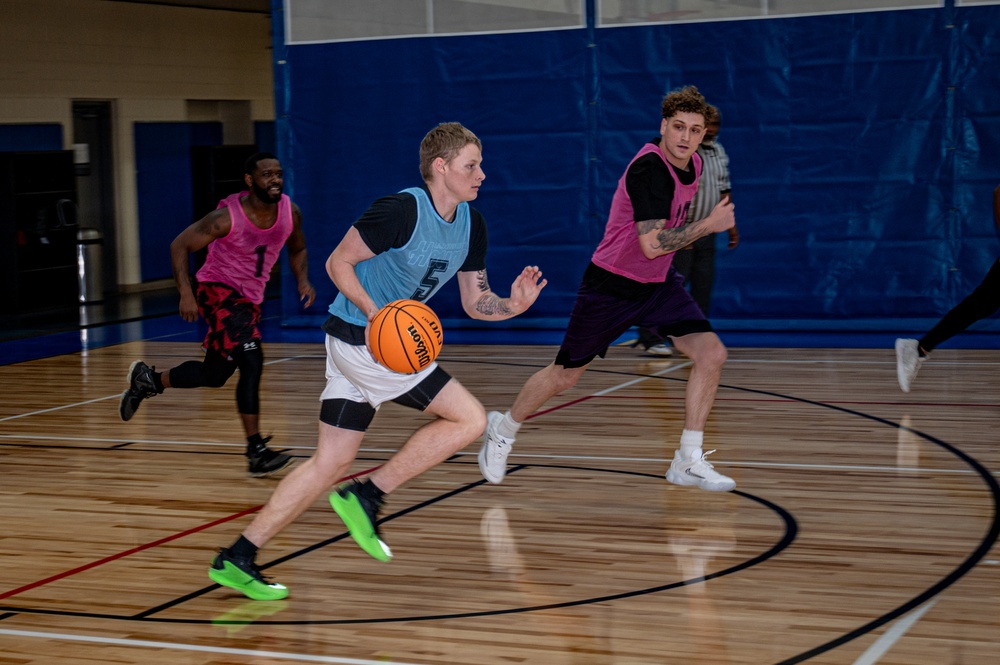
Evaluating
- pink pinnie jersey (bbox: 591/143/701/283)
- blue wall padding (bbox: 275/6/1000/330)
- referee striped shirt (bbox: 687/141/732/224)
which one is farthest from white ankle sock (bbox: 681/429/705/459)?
blue wall padding (bbox: 275/6/1000/330)

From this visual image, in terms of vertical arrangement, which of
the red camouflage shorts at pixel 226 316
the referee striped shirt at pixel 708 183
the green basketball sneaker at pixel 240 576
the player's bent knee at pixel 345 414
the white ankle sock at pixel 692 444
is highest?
the referee striped shirt at pixel 708 183

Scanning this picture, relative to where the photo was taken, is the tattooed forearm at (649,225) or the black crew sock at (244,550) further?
the tattooed forearm at (649,225)

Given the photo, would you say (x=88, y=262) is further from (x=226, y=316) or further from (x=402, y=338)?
(x=402, y=338)

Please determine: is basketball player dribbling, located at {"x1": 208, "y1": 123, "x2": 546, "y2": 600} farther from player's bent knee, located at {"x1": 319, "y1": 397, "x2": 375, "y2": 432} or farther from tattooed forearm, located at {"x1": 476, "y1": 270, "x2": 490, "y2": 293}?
tattooed forearm, located at {"x1": 476, "y1": 270, "x2": 490, "y2": 293}

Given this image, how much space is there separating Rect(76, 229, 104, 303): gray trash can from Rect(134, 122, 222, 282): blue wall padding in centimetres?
155

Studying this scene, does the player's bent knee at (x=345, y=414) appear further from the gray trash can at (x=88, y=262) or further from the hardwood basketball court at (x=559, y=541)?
the gray trash can at (x=88, y=262)

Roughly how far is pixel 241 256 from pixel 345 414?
8.36ft

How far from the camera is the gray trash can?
15047mm

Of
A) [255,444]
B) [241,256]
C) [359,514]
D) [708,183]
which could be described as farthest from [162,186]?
[359,514]

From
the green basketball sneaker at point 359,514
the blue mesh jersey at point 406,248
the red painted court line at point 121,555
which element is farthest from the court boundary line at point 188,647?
the blue mesh jersey at point 406,248

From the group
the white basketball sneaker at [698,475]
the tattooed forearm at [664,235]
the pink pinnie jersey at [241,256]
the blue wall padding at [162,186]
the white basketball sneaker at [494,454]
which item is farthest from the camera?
the blue wall padding at [162,186]

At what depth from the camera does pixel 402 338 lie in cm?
412

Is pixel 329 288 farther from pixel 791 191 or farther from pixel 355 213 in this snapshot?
pixel 791 191

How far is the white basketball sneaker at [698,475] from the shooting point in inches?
217
